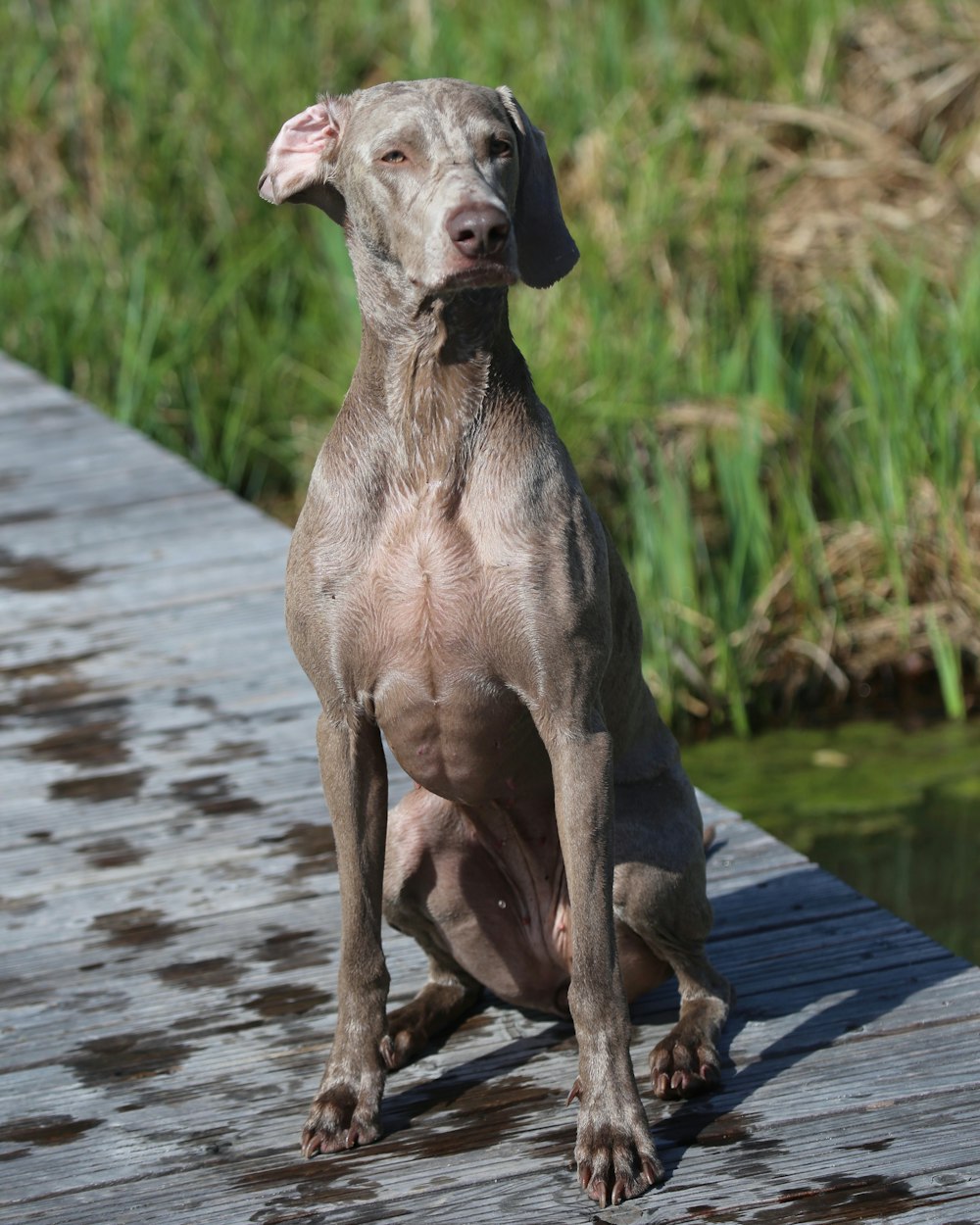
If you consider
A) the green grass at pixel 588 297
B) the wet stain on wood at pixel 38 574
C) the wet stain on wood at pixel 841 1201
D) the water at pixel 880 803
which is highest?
the green grass at pixel 588 297

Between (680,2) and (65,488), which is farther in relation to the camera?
(680,2)

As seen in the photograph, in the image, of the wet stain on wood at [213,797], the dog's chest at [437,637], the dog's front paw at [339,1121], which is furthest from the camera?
the wet stain on wood at [213,797]

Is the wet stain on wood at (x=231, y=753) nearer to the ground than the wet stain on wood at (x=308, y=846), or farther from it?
farther from it

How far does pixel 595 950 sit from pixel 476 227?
3.02 feet

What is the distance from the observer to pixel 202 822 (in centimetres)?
325

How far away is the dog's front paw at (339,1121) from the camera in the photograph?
2293 mm

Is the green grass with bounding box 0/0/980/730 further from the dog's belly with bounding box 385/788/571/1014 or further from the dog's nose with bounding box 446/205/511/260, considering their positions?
the dog's nose with bounding box 446/205/511/260

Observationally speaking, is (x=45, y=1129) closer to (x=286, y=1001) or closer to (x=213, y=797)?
(x=286, y=1001)

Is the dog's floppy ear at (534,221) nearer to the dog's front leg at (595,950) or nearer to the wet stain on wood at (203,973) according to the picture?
the dog's front leg at (595,950)

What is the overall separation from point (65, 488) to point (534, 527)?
310 cm

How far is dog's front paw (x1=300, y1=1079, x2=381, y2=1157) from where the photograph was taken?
2293 millimetres

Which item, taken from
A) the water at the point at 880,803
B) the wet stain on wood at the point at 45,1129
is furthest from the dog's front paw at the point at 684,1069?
the water at the point at 880,803

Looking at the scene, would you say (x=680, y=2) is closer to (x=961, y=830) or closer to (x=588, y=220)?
(x=588, y=220)

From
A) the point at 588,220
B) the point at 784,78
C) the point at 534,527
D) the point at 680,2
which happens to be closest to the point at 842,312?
the point at 588,220
